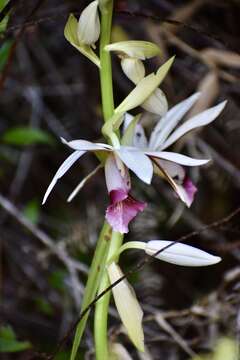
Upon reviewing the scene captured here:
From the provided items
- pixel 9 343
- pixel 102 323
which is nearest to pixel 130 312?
pixel 102 323

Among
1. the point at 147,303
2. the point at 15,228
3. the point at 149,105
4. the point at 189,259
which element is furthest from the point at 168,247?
the point at 15,228

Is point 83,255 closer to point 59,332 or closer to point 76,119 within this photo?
point 59,332

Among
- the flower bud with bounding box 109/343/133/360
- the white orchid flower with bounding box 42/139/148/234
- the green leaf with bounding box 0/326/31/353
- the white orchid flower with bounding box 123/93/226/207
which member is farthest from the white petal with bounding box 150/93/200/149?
the green leaf with bounding box 0/326/31/353

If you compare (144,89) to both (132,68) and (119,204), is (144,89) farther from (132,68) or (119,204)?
(119,204)

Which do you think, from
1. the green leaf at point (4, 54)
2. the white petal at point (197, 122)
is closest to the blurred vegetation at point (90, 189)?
the green leaf at point (4, 54)

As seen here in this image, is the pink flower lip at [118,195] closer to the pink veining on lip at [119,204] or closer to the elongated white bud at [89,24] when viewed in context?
the pink veining on lip at [119,204]
